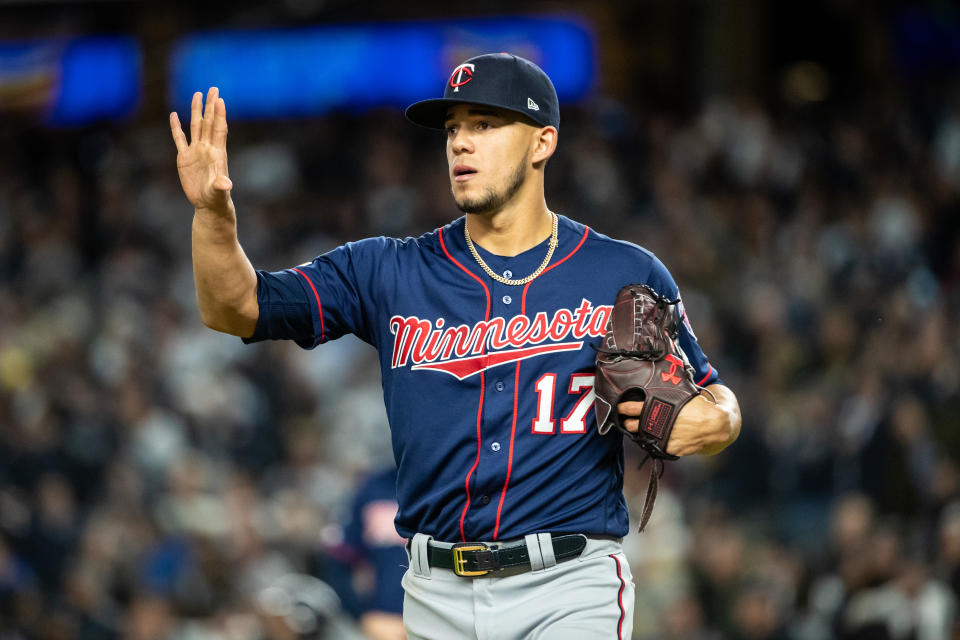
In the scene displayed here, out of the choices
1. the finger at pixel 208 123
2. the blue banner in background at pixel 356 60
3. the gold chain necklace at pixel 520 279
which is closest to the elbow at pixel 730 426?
the gold chain necklace at pixel 520 279

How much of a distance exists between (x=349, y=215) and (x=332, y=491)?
124 inches

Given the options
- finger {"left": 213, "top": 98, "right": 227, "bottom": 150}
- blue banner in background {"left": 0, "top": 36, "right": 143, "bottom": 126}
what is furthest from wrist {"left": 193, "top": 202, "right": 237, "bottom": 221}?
blue banner in background {"left": 0, "top": 36, "right": 143, "bottom": 126}

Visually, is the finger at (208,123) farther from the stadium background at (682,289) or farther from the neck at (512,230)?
the stadium background at (682,289)

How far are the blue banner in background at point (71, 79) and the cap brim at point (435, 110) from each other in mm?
11830

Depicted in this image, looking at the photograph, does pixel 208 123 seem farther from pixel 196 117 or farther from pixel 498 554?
pixel 498 554

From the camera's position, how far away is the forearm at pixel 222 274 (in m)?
3.13

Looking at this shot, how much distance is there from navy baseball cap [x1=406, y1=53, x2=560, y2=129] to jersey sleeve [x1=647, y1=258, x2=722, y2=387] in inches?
20.2

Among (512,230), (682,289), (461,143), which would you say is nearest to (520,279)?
(512,230)

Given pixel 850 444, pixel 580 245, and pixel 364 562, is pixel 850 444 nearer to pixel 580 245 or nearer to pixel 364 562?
pixel 364 562

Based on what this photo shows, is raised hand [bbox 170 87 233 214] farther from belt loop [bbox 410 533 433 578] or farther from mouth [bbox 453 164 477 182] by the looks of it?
belt loop [bbox 410 533 433 578]

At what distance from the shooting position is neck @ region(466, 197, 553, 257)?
348 centimetres

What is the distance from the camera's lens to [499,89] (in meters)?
3.35

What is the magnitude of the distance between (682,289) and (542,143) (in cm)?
660

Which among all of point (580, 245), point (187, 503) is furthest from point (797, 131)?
point (580, 245)
